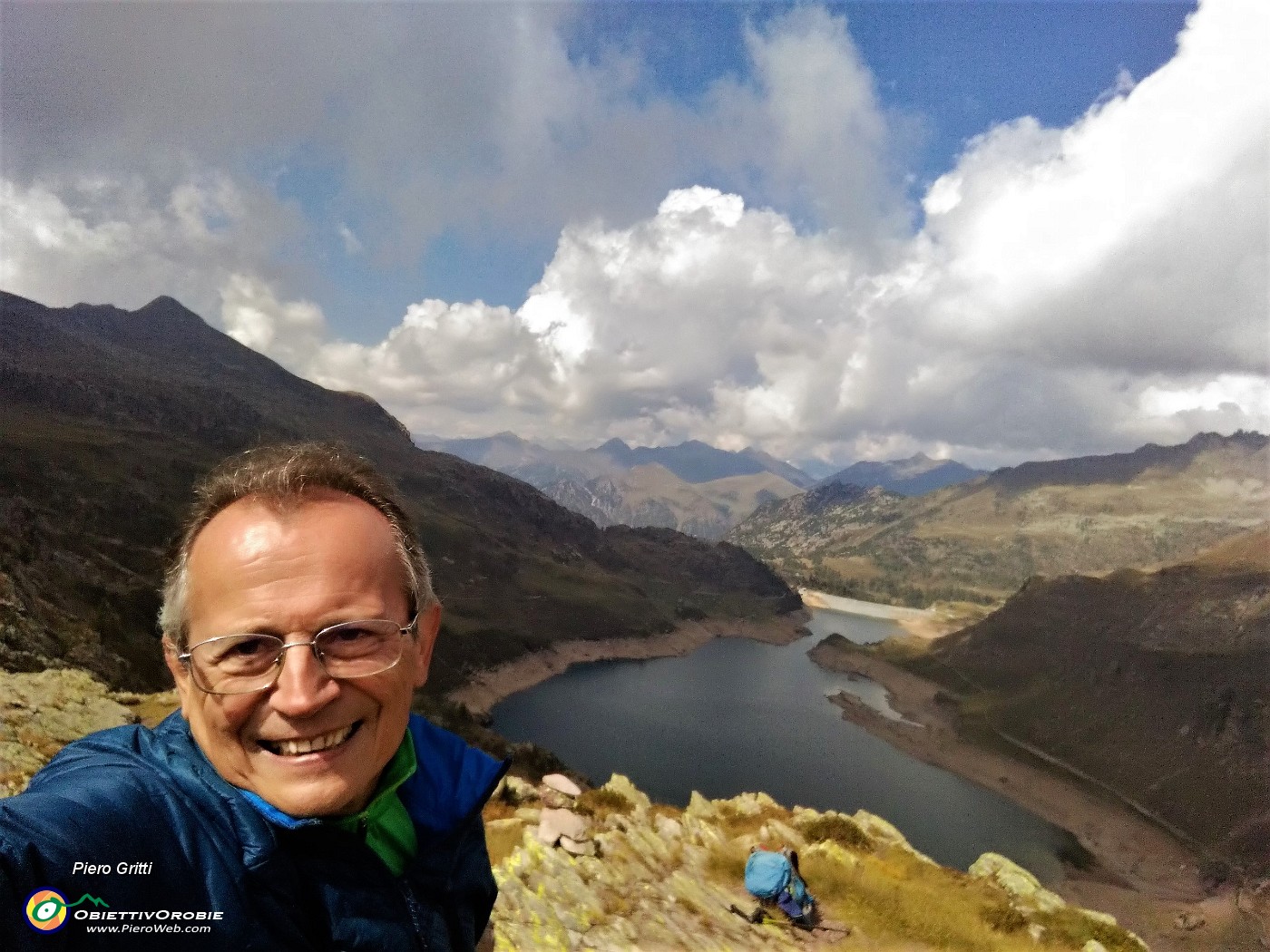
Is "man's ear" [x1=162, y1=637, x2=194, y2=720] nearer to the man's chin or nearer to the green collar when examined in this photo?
the man's chin

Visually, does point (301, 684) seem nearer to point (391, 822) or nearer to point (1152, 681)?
point (391, 822)

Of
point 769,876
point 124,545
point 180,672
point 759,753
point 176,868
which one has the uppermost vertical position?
point 180,672

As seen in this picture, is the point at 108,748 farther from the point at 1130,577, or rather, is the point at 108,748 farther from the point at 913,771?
the point at 1130,577

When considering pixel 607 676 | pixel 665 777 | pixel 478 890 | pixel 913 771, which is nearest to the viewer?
pixel 478 890

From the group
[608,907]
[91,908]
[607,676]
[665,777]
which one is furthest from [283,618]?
[607,676]

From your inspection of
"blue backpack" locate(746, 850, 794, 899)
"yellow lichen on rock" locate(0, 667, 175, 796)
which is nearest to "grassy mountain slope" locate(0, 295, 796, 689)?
"yellow lichen on rock" locate(0, 667, 175, 796)

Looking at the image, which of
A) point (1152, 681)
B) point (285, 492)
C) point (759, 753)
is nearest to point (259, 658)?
point (285, 492)

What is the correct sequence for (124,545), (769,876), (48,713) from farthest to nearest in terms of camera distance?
(124,545) < (48,713) < (769,876)
